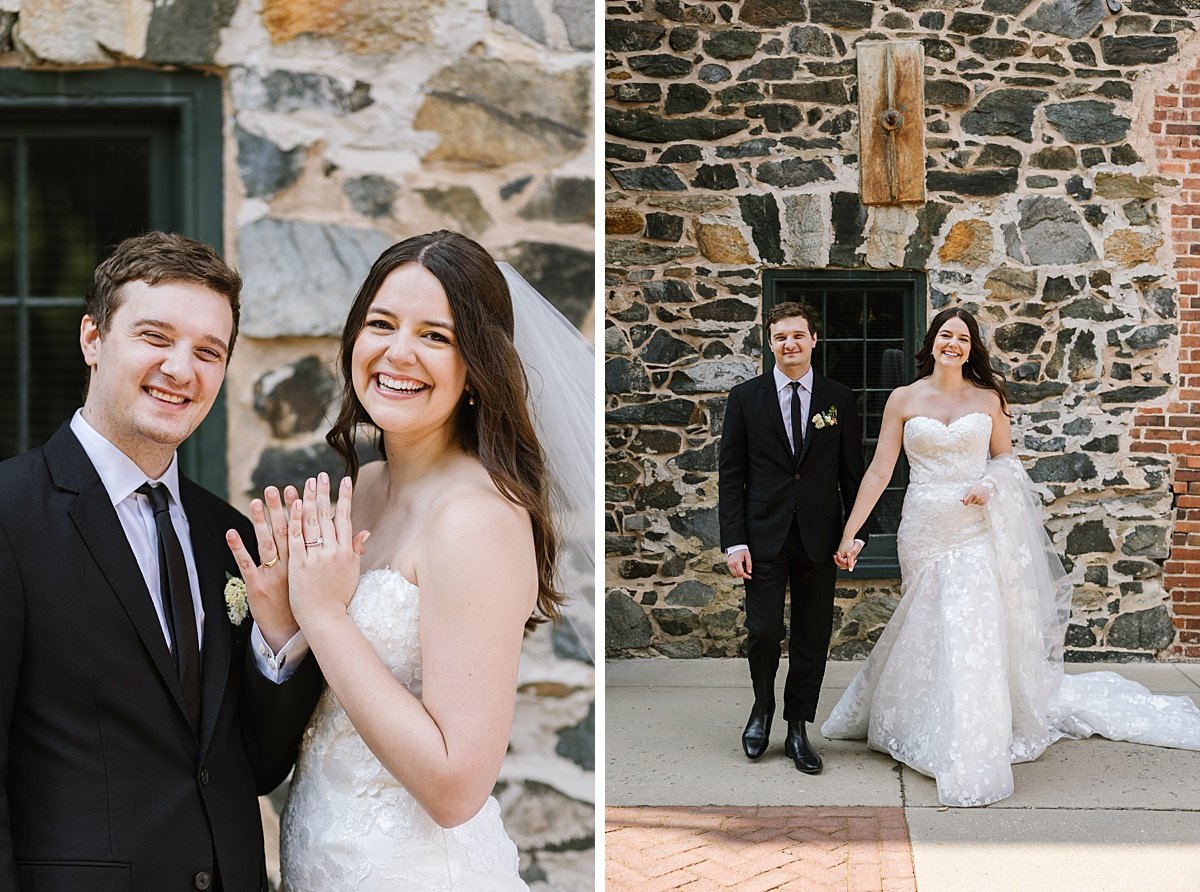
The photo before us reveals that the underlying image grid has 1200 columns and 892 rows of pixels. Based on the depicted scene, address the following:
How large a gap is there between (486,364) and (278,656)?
0.68 meters

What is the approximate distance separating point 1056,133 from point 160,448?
258 inches

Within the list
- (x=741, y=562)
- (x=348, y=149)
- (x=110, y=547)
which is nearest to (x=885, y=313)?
(x=741, y=562)

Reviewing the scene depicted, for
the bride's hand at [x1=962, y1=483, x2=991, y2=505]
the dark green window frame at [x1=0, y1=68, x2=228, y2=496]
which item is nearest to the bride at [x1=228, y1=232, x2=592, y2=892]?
the dark green window frame at [x1=0, y1=68, x2=228, y2=496]

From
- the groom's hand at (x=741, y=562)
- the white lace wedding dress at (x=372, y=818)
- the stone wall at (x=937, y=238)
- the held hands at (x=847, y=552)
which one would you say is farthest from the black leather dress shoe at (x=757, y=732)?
the white lace wedding dress at (x=372, y=818)

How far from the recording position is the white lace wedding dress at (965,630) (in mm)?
4973

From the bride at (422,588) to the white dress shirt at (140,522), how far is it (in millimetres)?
142

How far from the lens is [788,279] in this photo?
724 centimetres

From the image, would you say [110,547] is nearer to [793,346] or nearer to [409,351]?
[409,351]

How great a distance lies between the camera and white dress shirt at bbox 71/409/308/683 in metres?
2.04

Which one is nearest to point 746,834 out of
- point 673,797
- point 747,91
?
point 673,797

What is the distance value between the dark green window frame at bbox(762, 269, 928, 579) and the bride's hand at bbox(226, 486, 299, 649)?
5.38m

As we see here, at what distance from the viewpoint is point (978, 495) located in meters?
5.15

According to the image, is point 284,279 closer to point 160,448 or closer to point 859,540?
point 160,448

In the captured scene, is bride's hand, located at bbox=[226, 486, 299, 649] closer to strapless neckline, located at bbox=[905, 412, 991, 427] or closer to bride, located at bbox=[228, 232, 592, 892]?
bride, located at bbox=[228, 232, 592, 892]
